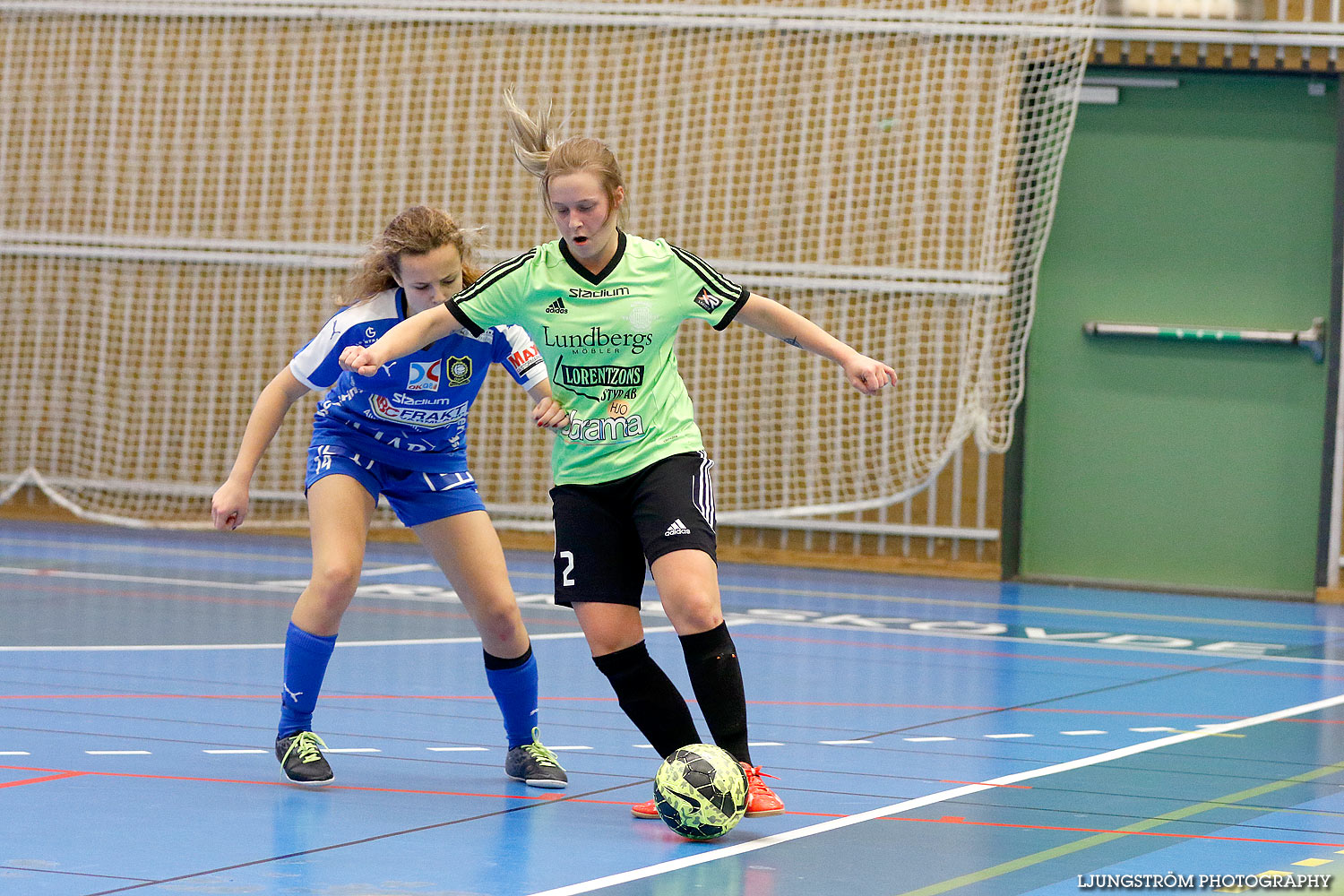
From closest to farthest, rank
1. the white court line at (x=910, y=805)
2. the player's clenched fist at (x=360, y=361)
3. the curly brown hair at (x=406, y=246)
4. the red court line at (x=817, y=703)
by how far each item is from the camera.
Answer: the white court line at (x=910, y=805)
the player's clenched fist at (x=360, y=361)
the curly brown hair at (x=406, y=246)
the red court line at (x=817, y=703)

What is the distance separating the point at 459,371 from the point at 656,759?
1242mm

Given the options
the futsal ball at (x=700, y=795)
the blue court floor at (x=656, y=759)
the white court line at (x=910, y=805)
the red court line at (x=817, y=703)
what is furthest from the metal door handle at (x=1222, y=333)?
the futsal ball at (x=700, y=795)

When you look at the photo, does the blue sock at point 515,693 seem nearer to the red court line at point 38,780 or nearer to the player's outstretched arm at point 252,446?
the player's outstretched arm at point 252,446

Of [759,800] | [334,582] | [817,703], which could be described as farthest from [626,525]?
[817,703]

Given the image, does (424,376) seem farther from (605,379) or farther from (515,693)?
(515,693)

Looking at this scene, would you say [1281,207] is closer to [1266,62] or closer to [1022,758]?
[1266,62]

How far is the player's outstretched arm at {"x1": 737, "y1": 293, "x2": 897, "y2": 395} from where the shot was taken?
165 inches

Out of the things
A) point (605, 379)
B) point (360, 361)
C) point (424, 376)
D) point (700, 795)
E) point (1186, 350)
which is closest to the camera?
point (700, 795)

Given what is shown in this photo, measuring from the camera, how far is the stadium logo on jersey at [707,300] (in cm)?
436

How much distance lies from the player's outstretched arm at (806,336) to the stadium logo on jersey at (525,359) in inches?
23.5

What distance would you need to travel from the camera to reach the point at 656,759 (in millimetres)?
5156

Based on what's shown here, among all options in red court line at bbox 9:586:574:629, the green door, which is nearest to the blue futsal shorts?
red court line at bbox 9:586:574:629

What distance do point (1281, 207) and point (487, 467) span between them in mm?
5207

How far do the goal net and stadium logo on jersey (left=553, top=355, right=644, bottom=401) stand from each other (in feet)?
21.7
